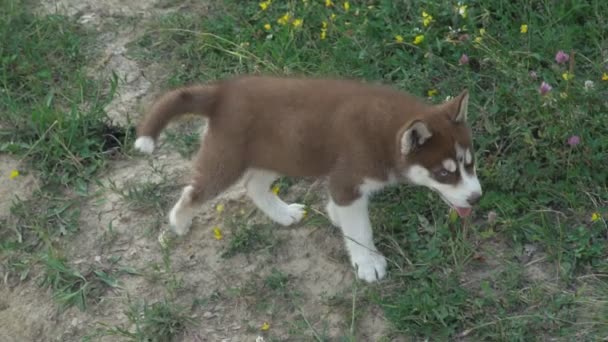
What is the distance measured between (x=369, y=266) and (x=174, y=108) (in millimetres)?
1461

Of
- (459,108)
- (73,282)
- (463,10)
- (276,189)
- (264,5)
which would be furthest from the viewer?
(264,5)

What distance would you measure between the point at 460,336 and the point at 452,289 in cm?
29

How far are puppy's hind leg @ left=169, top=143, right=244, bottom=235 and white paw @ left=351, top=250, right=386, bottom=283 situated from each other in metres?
0.86

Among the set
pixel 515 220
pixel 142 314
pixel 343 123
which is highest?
pixel 343 123

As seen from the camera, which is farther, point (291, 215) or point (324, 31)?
point (324, 31)

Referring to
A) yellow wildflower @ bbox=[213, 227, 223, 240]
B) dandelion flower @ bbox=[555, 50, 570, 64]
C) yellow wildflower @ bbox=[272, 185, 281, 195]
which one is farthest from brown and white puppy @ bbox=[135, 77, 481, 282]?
dandelion flower @ bbox=[555, 50, 570, 64]

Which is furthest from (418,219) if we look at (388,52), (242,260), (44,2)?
(44,2)

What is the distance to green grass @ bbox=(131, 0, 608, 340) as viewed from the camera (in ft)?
17.0

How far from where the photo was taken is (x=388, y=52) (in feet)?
22.3

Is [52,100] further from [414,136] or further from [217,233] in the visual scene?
[414,136]

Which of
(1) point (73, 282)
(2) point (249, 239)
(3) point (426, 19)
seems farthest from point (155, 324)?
(3) point (426, 19)

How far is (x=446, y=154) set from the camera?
5059 millimetres

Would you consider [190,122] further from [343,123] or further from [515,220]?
[515,220]

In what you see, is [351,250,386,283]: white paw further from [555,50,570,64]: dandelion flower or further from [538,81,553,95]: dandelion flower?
[555,50,570,64]: dandelion flower
